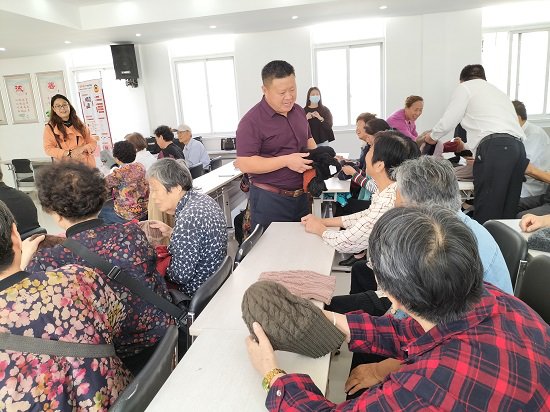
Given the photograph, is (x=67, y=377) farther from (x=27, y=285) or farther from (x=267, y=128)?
(x=267, y=128)

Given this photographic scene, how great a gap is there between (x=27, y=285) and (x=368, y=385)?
110cm

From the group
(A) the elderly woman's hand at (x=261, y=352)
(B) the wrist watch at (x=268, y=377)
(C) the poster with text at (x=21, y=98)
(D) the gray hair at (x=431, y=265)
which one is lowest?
(B) the wrist watch at (x=268, y=377)

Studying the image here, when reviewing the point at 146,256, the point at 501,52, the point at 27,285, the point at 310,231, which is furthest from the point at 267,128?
the point at 501,52

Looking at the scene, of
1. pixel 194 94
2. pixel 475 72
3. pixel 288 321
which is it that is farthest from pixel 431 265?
pixel 194 94

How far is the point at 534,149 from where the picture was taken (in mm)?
3584

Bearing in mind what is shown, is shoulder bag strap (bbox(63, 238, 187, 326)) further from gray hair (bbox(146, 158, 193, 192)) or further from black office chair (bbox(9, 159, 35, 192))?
black office chair (bbox(9, 159, 35, 192))

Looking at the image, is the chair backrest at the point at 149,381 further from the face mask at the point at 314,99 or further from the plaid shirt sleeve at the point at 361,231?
the face mask at the point at 314,99

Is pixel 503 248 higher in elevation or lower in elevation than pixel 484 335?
lower

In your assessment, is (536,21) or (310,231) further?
(536,21)

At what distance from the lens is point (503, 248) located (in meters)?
1.75

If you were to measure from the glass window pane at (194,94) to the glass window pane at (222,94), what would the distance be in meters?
0.14

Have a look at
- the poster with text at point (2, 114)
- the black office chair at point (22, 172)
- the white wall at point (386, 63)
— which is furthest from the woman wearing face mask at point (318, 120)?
the poster with text at point (2, 114)

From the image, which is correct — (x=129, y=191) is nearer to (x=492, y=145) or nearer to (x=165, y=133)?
(x=165, y=133)

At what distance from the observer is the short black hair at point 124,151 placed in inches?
142
